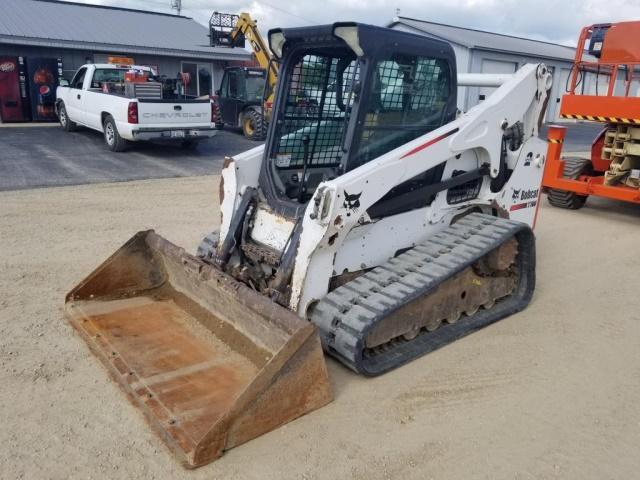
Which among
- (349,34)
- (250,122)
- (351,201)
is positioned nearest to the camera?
(351,201)

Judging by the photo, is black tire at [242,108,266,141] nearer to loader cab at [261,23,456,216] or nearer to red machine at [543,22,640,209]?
red machine at [543,22,640,209]

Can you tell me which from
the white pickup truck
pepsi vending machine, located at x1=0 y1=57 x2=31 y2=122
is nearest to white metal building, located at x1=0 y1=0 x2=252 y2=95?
pepsi vending machine, located at x1=0 y1=57 x2=31 y2=122

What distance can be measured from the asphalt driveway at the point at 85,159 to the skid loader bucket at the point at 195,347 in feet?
17.7

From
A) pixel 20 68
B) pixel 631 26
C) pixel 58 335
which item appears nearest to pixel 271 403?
pixel 58 335

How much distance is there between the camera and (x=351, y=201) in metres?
3.69

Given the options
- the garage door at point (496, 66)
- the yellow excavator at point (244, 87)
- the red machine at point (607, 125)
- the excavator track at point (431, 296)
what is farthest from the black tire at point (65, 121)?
the garage door at point (496, 66)

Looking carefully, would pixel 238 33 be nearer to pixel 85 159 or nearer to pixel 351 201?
pixel 85 159

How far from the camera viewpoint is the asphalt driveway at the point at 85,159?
978 centimetres

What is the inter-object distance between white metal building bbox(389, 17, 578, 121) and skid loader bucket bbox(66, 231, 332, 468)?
19.8 metres

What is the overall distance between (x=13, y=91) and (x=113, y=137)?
7549 millimetres

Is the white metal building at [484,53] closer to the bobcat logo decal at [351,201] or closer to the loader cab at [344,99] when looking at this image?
the loader cab at [344,99]

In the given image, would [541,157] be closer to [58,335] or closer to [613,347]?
[613,347]

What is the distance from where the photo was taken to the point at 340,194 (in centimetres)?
361

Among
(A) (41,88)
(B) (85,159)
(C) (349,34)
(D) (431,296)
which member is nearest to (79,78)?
(B) (85,159)
